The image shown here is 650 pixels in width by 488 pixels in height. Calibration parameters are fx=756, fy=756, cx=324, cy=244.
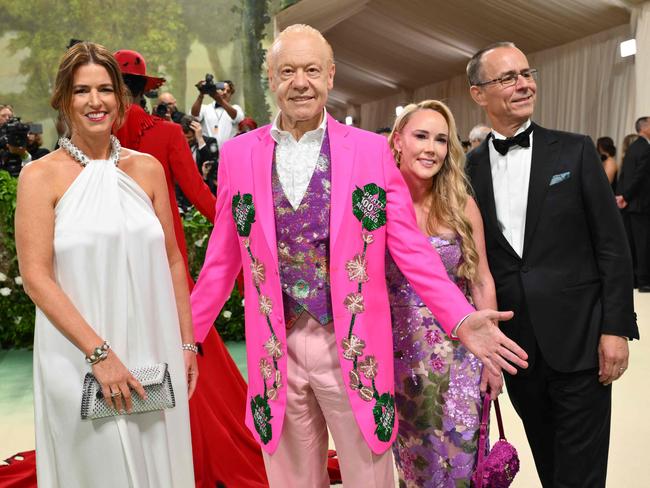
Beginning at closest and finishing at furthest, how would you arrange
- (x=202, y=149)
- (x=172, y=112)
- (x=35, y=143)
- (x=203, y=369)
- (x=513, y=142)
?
(x=513, y=142) → (x=203, y=369) → (x=202, y=149) → (x=172, y=112) → (x=35, y=143)

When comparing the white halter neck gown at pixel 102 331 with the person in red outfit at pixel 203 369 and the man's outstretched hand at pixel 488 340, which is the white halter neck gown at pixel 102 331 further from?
the person in red outfit at pixel 203 369

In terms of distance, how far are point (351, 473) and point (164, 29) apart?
9897mm

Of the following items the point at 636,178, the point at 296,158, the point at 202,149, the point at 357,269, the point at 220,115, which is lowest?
the point at 357,269

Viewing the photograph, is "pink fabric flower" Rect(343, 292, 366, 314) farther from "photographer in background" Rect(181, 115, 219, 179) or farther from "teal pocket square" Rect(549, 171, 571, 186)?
"photographer in background" Rect(181, 115, 219, 179)

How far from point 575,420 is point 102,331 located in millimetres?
1709

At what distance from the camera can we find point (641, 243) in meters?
9.76

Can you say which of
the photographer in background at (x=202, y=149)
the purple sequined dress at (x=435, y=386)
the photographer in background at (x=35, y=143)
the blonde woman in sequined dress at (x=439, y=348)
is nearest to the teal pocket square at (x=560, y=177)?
the blonde woman in sequined dress at (x=439, y=348)

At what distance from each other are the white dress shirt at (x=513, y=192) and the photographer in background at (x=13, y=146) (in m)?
5.55

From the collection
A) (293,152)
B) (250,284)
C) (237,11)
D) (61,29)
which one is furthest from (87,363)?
(61,29)

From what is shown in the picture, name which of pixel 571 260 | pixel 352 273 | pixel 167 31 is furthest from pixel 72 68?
pixel 167 31

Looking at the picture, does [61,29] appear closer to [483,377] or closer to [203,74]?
[203,74]

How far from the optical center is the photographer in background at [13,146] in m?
7.10

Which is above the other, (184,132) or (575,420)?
(184,132)

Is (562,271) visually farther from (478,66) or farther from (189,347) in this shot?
(189,347)
